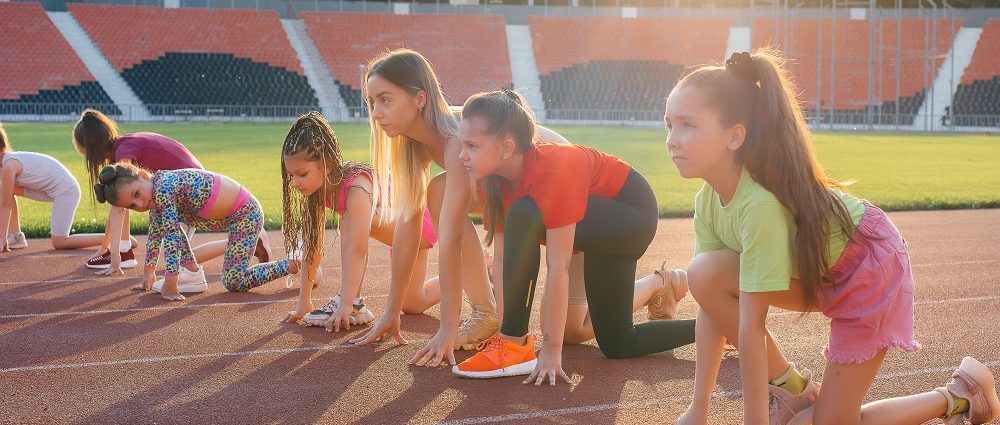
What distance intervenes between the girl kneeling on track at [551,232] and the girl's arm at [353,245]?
1027 mm

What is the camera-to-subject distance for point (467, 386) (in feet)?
15.2

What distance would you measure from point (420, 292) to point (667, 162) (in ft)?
50.6

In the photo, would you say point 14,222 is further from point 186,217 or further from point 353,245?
point 353,245

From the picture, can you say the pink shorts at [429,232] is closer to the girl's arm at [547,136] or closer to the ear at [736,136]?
the girl's arm at [547,136]

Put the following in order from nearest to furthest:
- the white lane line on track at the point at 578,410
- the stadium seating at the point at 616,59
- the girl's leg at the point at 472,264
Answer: the white lane line on track at the point at 578,410, the girl's leg at the point at 472,264, the stadium seating at the point at 616,59


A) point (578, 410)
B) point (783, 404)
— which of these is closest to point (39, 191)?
point (578, 410)

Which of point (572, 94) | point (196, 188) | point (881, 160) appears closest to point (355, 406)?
point (196, 188)

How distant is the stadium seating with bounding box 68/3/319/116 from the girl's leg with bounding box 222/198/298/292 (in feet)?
109

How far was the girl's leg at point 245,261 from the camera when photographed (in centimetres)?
716

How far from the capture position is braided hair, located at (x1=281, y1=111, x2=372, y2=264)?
5.99 meters

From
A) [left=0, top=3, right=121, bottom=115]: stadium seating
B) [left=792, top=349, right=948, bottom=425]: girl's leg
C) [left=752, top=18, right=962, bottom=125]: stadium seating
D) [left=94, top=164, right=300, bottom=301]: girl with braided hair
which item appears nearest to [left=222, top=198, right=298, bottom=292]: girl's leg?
[left=94, top=164, right=300, bottom=301]: girl with braided hair

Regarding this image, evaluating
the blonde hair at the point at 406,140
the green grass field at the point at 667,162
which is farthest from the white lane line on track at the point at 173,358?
the green grass field at the point at 667,162

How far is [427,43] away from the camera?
46.6m

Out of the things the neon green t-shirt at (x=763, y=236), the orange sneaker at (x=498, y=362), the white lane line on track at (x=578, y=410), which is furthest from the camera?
the orange sneaker at (x=498, y=362)
